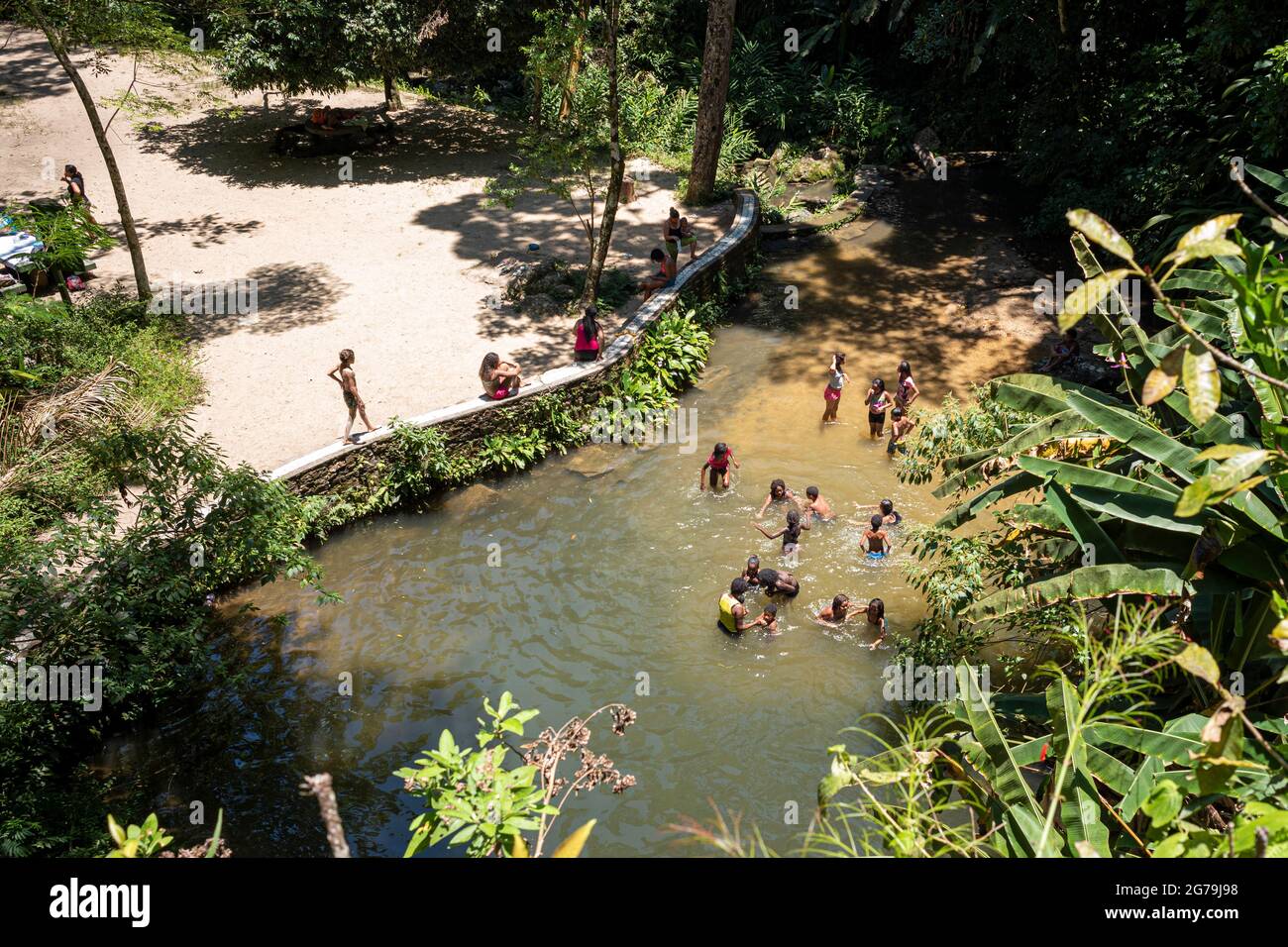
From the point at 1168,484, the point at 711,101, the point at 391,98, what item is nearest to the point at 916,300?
the point at 711,101

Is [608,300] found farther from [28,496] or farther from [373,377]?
[28,496]

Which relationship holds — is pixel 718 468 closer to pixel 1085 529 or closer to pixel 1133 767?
pixel 1085 529

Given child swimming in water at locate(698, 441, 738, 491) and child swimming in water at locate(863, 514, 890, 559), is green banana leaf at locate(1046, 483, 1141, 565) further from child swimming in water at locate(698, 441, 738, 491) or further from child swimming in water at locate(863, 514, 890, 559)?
child swimming in water at locate(698, 441, 738, 491)

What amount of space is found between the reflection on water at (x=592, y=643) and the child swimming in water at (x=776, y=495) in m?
0.16

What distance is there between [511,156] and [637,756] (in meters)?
17.0

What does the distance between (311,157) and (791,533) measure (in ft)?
53.9

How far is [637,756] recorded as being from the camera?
924 cm

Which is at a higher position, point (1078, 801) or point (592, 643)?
point (1078, 801)

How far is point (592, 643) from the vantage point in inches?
423

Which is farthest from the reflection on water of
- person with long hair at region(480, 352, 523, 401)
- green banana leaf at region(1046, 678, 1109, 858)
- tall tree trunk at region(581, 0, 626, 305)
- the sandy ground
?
green banana leaf at region(1046, 678, 1109, 858)

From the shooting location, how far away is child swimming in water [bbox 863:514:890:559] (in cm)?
1165

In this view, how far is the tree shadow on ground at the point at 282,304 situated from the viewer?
15047mm

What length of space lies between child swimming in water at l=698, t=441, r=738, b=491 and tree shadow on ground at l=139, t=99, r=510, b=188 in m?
11.9

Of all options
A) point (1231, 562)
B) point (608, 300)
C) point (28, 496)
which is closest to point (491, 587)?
point (28, 496)
